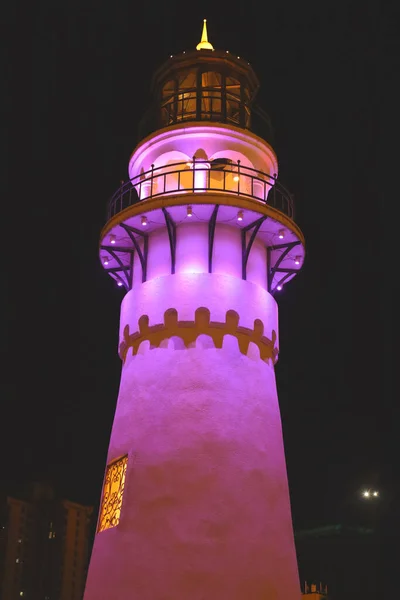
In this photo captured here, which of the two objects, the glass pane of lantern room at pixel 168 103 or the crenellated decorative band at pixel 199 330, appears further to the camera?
the glass pane of lantern room at pixel 168 103

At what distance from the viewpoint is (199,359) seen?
16.4 meters

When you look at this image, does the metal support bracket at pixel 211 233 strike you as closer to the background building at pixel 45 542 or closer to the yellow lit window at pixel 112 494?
the yellow lit window at pixel 112 494

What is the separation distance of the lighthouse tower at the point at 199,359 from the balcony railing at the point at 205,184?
6 cm

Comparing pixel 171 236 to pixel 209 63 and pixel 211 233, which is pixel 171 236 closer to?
pixel 211 233

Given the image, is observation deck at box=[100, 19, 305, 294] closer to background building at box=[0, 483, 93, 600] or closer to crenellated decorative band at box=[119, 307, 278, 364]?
crenellated decorative band at box=[119, 307, 278, 364]

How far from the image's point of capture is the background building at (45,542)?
56812mm

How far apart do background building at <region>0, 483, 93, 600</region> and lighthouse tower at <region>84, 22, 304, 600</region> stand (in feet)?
142

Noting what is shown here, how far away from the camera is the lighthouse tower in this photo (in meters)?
14.9

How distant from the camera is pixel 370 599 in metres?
30.5

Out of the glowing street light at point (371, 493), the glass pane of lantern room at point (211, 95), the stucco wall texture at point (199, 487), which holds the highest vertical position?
the glass pane of lantern room at point (211, 95)

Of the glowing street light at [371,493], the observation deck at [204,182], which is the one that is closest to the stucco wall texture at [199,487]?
the observation deck at [204,182]

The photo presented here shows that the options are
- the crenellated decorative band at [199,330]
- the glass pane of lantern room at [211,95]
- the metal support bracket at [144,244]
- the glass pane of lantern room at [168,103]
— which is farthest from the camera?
the glass pane of lantern room at [168,103]

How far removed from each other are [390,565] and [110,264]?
1901 cm

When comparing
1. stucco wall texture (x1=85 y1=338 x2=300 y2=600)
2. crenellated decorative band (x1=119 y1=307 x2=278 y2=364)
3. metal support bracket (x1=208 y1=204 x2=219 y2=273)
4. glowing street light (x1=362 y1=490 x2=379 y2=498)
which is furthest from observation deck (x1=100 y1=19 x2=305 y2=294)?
glowing street light (x1=362 y1=490 x2=379 y2=498)
